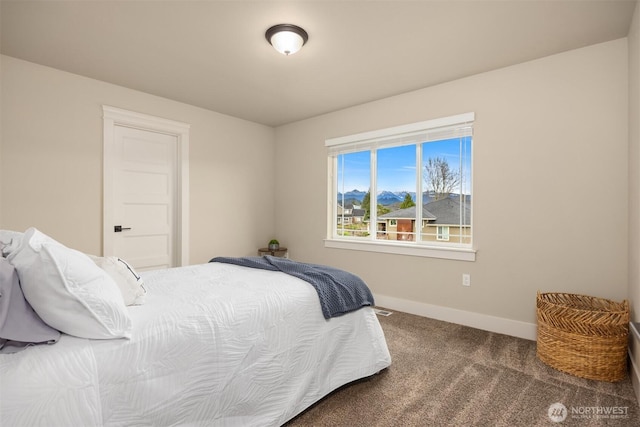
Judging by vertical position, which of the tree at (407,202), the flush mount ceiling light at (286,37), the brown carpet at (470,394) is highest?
the flush mount ceiling light at (286,37)

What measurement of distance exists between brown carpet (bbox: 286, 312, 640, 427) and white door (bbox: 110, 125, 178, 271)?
2.84 m

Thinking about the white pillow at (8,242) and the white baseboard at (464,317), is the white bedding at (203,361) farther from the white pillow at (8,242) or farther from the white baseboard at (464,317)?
the white baseboard at (464,317)

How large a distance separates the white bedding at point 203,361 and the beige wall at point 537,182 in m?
1.52

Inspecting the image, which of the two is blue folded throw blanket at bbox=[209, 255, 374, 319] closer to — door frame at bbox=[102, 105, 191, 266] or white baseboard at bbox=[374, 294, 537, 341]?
white baseboard at bbox=[374, 294, 537, 341]

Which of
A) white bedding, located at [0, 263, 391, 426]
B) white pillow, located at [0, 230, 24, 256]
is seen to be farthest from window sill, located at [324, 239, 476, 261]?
white pillow, located at [0, 230, 24, 256]

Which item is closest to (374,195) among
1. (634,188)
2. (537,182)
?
(537,182)

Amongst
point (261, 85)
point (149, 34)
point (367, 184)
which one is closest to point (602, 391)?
point (367, 184)

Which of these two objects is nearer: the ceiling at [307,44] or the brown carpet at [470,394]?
the brown carpet at [470,394]

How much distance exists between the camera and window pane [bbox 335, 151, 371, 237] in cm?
425

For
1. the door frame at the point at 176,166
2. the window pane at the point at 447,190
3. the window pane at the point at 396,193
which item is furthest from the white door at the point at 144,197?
the window pane at the point at 447,190

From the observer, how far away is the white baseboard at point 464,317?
9.68 ft

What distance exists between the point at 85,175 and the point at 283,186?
246 cm

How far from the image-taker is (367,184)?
13.9ft

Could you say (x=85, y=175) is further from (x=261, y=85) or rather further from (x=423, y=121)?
(x=423, y=121)
